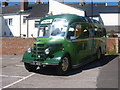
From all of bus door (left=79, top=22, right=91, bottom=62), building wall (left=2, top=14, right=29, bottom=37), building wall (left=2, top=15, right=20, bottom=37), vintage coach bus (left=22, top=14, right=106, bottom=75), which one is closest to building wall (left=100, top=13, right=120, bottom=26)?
building wall (left=2, top=14, right=29, bottom=37)

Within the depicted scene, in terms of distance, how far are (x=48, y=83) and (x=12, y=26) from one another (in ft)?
112

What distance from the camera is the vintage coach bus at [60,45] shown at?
9914 mm

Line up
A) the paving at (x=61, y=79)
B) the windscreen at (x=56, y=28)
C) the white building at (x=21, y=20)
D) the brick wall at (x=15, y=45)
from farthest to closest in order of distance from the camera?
the white building at (x=21, y=20), the brick wall at (x=15, y=45), the windscreen at (x=56, y=28), the paving at (x=61, y=79)

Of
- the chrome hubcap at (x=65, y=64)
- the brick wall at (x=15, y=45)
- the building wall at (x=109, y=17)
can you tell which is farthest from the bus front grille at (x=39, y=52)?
the building wall at (x=109, y=17)

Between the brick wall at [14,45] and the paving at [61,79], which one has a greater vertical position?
the brick wall at [14,45]

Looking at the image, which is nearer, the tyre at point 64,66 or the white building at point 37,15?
the tyre at point 64,66

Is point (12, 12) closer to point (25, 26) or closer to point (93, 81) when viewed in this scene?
point (25, 26)

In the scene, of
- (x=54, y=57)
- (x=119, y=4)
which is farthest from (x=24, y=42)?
(x=119, y=4)

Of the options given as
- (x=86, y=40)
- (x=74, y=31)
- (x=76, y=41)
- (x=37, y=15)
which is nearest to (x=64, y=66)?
(x=76, y=41)

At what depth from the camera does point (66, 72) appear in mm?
10398

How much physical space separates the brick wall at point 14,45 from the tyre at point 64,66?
10184 mm

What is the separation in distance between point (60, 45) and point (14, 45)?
11.2 metres

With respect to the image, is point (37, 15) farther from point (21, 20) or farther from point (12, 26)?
point (12, 26)

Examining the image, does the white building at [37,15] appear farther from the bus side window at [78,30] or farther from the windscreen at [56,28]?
the windscreen at [56,28]
